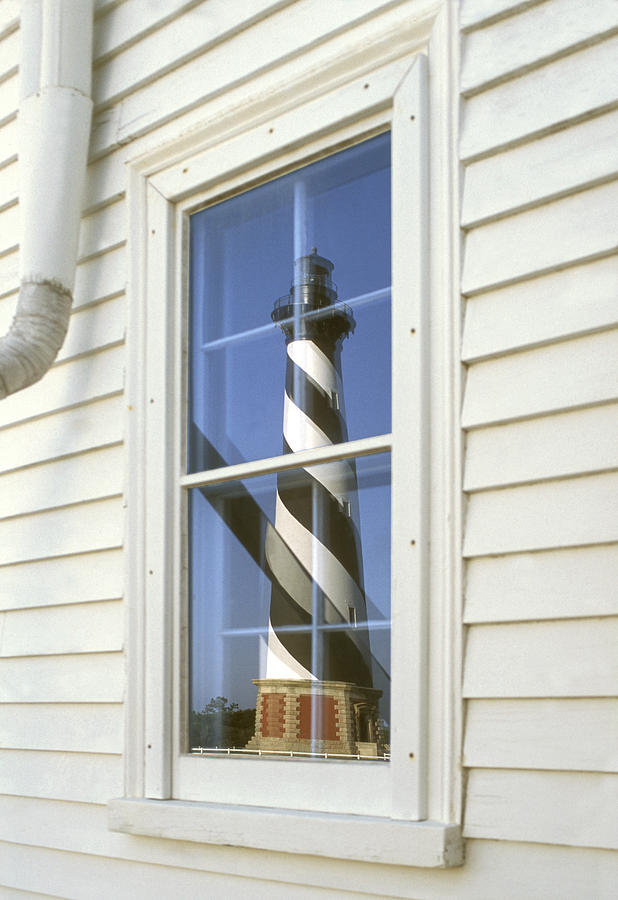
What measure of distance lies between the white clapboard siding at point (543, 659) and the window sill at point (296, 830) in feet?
0.94

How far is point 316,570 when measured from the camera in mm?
2424

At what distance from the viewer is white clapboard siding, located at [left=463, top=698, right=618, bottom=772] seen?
1814mm

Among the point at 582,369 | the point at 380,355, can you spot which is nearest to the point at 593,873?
the point at 582,369

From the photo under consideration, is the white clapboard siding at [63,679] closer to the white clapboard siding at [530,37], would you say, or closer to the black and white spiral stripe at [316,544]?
the black and white spiral stripe at [316,544]

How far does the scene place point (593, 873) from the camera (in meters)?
1.80

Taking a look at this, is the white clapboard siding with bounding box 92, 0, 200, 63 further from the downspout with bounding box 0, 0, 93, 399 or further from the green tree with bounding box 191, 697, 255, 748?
the green tree with bounding box 191, 697, 255, 748

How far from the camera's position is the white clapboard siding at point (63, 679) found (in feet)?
9.18

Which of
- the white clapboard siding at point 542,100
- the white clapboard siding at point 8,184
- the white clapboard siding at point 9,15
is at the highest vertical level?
the white clapboard siding at point 9,15

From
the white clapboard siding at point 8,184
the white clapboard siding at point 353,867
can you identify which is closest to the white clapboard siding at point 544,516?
the white clapboard siding at point 353,867

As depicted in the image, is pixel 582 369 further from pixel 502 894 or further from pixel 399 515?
pixel 502 894

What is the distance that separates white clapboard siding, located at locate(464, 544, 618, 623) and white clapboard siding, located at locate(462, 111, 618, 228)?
26.7 inches

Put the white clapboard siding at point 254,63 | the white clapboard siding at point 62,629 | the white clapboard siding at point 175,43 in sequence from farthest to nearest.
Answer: the white clapboard siding at point 62,629 → the white clapboard siding at point 175,43 → the white clapboard siding at point 254,63

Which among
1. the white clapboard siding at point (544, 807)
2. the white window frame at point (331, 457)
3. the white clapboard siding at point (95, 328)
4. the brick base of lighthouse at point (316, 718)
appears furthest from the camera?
the white clapboard siding at point (95, 328)

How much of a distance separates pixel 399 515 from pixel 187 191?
1.15 meters
